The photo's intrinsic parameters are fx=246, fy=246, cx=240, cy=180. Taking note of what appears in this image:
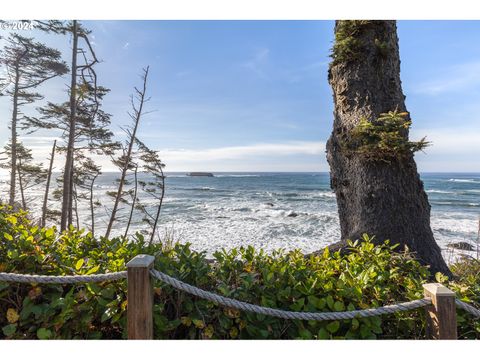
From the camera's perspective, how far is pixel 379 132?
2908 millimetres

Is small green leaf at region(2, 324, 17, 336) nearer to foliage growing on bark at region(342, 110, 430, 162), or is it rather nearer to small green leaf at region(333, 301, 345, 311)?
small green leaf at region(333, 301, 345, 311)

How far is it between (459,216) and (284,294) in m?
19.6

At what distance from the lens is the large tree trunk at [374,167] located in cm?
295

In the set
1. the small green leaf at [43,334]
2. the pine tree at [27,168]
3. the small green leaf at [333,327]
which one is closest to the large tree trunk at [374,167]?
the small green leaf at [333,327]

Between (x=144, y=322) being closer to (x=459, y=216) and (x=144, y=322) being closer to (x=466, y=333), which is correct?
(x=466, y=333)

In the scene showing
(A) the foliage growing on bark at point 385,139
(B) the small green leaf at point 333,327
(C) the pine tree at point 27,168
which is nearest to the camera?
(B) the small green leaf at point 333,327

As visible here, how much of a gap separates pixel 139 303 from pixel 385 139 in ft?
9.52

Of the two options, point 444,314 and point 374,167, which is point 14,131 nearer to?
point 374,167

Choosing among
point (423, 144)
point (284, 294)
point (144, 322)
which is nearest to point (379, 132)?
point (423, 144)

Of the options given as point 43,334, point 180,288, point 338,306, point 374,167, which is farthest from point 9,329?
point 374,167

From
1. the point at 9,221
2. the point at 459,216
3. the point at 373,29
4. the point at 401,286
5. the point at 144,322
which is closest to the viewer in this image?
the point at 144,322

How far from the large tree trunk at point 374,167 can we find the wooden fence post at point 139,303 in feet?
7.72

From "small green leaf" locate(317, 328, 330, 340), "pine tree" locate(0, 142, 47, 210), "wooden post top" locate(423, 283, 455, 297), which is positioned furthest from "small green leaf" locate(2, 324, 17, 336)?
"pine tree" locate(0, 142, 47, 210)

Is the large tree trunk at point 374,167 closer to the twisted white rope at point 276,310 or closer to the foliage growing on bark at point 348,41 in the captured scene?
the foliage growing on bark at point 348,41
